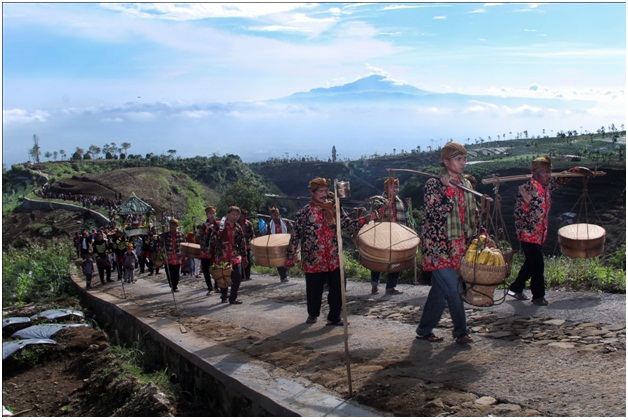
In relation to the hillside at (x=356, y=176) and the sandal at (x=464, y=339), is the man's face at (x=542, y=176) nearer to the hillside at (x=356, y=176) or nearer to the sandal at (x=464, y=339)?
the sandal at (x=464, y=339)

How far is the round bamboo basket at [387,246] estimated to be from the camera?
294 inches

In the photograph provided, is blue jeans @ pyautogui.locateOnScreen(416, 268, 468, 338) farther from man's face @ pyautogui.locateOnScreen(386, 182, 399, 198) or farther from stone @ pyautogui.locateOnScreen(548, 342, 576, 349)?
man's face @ pyautogui.locateOnScreen(386, 182, 399, 198)

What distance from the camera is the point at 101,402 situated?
27.3 feet

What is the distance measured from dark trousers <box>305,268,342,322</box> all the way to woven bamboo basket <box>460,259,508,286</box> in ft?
6.63

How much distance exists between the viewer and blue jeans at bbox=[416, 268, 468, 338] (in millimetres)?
6457

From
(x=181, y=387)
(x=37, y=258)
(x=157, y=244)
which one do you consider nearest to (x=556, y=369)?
(x=181, y=387)

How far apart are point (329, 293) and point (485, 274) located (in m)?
2.29

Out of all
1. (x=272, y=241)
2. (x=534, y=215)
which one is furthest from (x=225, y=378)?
(x=534, y=215)

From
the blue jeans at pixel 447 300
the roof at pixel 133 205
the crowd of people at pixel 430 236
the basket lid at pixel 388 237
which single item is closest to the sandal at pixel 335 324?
the crowd of people at pixel 430 236

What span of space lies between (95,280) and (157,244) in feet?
6.09

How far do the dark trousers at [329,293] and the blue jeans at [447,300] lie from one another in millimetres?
1582

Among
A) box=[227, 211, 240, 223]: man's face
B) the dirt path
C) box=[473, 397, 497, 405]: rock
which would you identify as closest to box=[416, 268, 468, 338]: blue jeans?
the dirt path

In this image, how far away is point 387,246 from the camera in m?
7.46

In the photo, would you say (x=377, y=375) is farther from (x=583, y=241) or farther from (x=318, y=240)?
(x=583, y=241)
